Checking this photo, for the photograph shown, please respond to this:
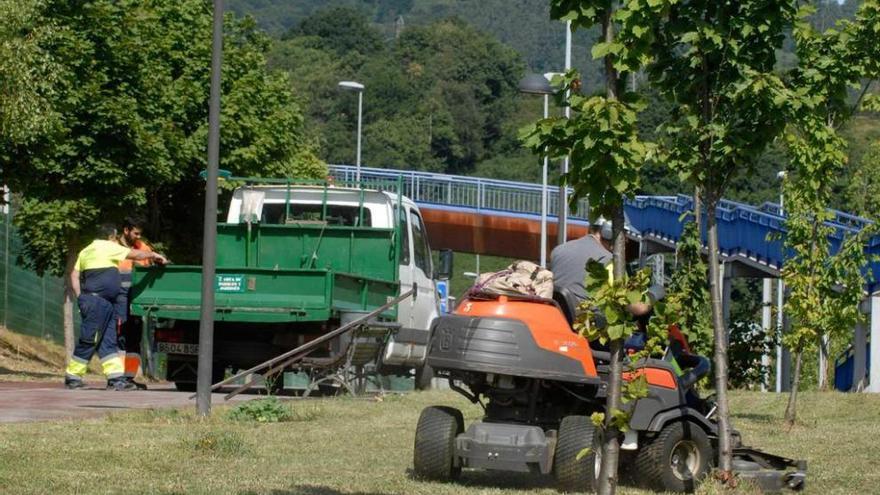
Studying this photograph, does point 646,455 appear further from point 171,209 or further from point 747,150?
point 171,209

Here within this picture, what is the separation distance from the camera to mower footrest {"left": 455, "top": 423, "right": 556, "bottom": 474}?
35.7ft

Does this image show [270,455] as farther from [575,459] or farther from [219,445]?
[575,459]

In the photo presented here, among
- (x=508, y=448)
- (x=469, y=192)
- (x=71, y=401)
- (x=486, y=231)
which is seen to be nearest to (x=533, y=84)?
(x=71, y=401)

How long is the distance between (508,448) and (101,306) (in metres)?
10.3

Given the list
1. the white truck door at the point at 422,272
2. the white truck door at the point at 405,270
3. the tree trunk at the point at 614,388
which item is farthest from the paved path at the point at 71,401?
the tree trunk at the point at 614,388

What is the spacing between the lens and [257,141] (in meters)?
39.2

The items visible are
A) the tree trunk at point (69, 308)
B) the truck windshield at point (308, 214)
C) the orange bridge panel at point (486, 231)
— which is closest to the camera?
the truck windshield at point (308, 214)

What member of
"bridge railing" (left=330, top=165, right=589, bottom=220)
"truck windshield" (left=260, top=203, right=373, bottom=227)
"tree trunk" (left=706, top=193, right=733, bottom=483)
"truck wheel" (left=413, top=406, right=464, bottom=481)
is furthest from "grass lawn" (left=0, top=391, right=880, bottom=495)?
"bridge railing" (left=330, top=165, right=589, bottom=220)

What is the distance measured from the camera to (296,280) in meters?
20.1

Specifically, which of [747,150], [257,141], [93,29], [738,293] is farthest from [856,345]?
[738,293]

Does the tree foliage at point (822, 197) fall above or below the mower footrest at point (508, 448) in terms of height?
above

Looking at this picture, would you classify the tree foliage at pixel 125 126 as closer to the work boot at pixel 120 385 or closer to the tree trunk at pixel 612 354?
the work boot at pixel 120 385

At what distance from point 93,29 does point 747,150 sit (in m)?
22.3

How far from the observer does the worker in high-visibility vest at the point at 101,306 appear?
2016cm
